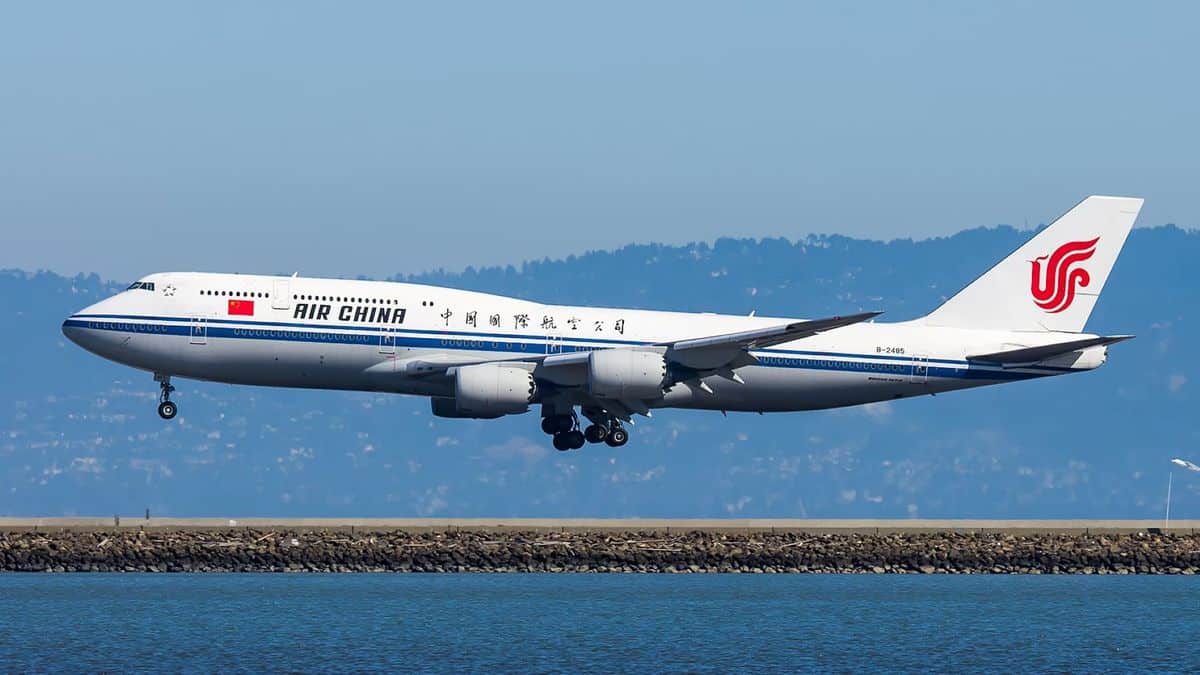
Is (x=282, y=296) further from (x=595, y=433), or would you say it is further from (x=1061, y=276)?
(x=1061, y=276)

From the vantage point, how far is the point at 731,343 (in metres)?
69.0

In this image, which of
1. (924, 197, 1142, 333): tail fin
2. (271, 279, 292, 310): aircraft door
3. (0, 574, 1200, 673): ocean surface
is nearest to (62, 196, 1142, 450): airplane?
(271, 279, 292, 310): aircraft door

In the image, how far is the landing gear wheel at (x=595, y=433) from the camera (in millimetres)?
74562

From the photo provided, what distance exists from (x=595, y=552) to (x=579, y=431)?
4434 millimetres

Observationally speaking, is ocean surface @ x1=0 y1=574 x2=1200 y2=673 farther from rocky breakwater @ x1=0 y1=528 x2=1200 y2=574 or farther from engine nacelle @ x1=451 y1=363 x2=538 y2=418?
engine nacelle @ x1=451 y1=363 x2=538 y2=418

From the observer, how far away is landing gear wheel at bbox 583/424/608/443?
7456 cm

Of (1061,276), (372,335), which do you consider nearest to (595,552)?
(372,335)

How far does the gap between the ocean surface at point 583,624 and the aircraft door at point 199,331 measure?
28.9 feet

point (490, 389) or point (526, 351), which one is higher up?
point (526, 351)

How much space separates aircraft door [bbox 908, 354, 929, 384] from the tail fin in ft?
10.6

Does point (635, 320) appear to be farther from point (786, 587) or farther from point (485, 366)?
point (786, 587)

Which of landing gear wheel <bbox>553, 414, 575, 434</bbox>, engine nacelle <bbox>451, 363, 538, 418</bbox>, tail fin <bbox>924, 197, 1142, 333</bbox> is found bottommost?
landing gear wheel <bbox>553, 414, 575, 434</bbox>

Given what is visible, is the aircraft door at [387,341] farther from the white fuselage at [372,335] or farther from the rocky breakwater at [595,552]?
the rocky breakwater at [595,552]

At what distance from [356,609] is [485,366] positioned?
29.8ft
